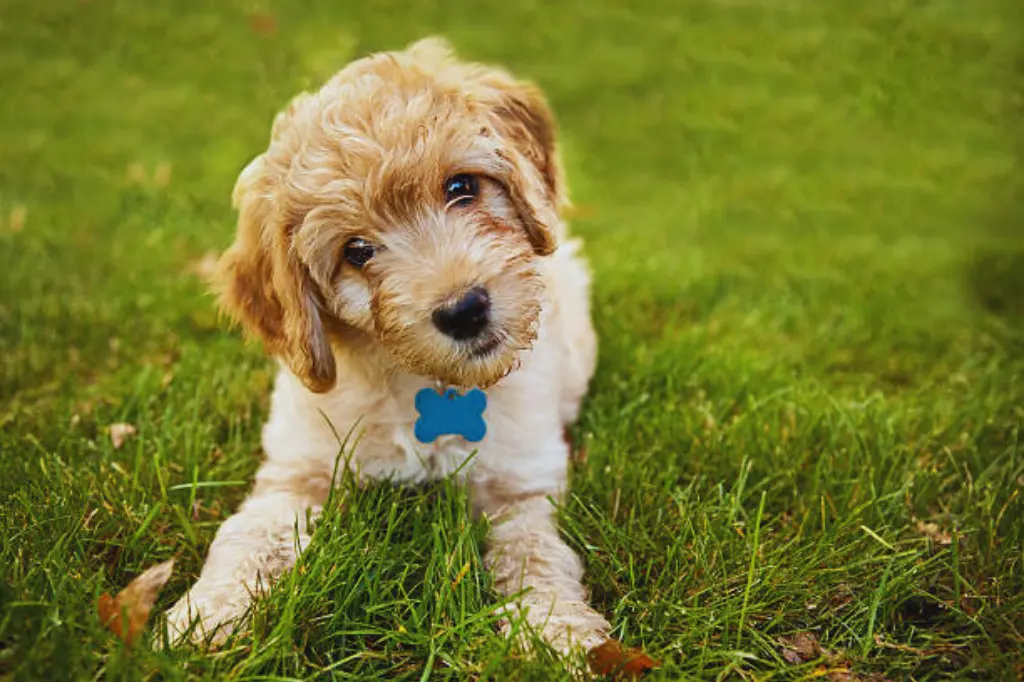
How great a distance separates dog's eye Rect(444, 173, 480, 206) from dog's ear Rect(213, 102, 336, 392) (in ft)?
1.54

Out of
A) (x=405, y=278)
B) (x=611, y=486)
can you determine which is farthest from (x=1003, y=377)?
(x=405, y=278)

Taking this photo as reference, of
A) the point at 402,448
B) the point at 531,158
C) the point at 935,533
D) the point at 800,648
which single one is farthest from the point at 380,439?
the point at 935,533

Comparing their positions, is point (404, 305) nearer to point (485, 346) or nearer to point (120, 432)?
point (485, 346)

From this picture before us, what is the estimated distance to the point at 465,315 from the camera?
233 centimetres

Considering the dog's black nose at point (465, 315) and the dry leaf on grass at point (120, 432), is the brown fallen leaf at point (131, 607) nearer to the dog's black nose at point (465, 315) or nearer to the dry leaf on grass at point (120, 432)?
the dog's black nose at point (465, 315)

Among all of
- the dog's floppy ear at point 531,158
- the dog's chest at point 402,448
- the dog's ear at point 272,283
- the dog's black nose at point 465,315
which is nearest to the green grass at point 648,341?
the dog's chest at point 402,448

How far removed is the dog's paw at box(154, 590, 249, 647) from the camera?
2.19m

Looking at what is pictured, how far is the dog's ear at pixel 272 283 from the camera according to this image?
262 cm

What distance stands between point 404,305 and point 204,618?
0.98 metres

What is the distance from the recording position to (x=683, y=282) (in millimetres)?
4961

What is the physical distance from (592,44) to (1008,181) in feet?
12.8

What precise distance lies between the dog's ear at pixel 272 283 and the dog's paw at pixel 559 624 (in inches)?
37.3

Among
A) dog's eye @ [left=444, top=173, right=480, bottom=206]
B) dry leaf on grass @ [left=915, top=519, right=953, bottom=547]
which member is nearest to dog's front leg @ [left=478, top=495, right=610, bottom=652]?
dog's eye @ [left=444, top=173, right=480, bottom=206]

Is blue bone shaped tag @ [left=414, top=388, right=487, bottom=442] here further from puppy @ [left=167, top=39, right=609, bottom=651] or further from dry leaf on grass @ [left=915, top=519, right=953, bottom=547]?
dry leaf on grass @ [left=915, top=519, right=953, bottom=547]
